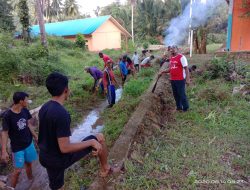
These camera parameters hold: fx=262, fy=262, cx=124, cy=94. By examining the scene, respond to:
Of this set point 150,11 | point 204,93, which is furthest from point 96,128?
point 150,11

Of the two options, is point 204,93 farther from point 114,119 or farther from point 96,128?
point 96,128

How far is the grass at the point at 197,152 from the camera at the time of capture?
3.61 metres

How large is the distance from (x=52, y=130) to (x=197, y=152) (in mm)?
2614

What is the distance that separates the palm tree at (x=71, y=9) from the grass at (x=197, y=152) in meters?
48.8

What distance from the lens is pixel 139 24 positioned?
38.8 meters

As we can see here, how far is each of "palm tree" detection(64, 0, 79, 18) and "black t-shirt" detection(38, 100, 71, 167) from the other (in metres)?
51.2

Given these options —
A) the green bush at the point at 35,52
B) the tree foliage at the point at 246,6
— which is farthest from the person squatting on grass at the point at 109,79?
the tree foliage at the point at 246,6

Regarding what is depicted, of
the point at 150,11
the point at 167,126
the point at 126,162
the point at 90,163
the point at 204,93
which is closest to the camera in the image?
the point at 126,162

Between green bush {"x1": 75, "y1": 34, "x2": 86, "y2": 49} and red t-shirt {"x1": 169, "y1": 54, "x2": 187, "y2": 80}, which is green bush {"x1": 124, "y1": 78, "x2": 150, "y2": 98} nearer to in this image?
red t-shirt {"x1": 169, "y1": 54, "x2": 187, "y2": 80}

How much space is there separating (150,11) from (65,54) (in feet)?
68.6

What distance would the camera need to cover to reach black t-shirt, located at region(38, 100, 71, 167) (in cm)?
278

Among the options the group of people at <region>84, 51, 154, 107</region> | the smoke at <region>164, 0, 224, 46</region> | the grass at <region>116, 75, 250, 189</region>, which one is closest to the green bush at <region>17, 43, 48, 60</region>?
the group of people at <region>84, 51, 154, 107</region>

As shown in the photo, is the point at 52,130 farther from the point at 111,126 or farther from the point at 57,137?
the point at 111,126

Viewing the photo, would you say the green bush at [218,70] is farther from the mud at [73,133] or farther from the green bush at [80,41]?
the green bush at [80,41]
